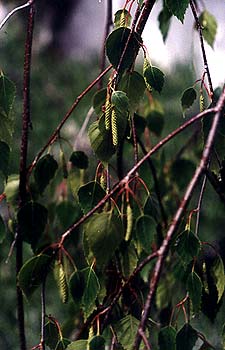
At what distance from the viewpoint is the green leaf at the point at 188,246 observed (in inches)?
27.4

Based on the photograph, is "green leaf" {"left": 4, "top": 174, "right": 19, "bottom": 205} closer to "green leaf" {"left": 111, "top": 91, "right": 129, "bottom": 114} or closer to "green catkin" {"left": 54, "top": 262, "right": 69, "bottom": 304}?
"green catkin" {"left": 54, "top": 262, "right": 69, "bottom": 304}

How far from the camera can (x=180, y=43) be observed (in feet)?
11.9

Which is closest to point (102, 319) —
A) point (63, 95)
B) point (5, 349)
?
point (5, 349)

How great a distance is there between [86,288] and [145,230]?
0.09m

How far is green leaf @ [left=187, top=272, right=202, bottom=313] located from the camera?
70cm

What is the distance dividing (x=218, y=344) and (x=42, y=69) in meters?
2.05

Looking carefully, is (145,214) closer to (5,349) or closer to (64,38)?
(5,349)

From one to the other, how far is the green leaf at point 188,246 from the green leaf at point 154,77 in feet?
0.45

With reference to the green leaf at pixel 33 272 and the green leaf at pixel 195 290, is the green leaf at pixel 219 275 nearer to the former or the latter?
the green leaf at pixel 195 290

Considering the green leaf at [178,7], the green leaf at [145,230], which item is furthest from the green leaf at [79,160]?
the green leaf at [178,7]

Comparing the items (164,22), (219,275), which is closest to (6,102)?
(219,275)

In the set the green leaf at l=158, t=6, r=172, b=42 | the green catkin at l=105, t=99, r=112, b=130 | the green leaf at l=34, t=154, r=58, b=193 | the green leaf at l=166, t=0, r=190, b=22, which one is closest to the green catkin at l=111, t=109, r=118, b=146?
the green catkin at l=105, t=99, r=112, b=130

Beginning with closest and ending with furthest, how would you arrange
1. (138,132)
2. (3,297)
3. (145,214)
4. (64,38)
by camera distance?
(145,214), (138,132), (3,297), (64,38)

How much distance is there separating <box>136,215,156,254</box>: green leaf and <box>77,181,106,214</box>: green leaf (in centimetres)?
6
